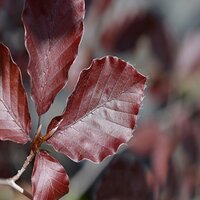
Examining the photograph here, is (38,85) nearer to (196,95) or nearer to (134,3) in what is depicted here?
(134,3)

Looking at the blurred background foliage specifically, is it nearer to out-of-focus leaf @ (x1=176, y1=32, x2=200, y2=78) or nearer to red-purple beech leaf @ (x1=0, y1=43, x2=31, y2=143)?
out-of-focus leaf @ (x1=176, y1=32, x2=200, y2=78)

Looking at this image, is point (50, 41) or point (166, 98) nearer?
point (50, 41)

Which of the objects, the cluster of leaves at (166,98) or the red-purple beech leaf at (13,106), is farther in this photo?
the cluster of leaves at (166,98)

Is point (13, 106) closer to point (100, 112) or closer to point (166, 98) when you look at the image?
point (100, 112)

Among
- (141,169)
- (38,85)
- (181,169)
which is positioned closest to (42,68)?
(38,85)

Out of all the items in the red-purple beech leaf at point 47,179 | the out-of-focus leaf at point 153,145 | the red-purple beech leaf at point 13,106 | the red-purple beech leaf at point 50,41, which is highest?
the red-purple beech leaf at point 50,41

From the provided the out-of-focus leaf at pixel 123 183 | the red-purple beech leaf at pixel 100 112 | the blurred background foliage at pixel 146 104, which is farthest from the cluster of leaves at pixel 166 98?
the red-purple beech leaf at pixel 100 112

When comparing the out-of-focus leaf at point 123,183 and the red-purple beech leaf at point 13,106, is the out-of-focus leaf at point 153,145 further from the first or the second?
the red-purple beech leaf at point 13,106

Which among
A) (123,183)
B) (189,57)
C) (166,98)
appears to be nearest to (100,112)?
(123,183)

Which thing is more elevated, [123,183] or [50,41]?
[50,41]
